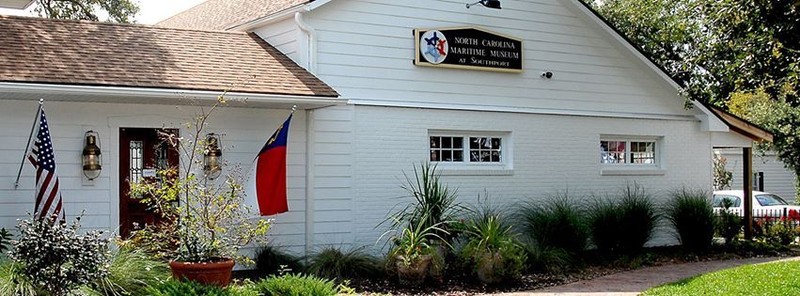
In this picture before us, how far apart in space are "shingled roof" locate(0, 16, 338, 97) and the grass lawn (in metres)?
5.61

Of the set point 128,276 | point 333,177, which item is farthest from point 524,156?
point 128,276

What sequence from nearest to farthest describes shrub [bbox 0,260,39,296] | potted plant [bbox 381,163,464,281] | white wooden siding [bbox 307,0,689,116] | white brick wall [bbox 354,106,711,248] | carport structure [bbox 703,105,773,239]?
shrub [bbox 0,260,39,296]
potted plant [bbox 381,163,464,281]
white wooden siding [bbox 307,0,689,116]
white brick wall [bbox 354,106,711,248]
carport structure [bbox 703,105,773,239]

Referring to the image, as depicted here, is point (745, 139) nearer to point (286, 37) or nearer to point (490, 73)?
point (490, 73)

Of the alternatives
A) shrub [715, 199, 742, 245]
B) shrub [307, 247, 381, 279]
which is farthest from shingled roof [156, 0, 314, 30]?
shrub [715, 199, 742, 245]

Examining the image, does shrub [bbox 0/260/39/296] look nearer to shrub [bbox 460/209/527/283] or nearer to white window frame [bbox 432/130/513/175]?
shrub [bbox 460/209/527/283]

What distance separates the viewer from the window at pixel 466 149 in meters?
16.0

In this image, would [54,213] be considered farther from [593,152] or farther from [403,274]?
[593,152]

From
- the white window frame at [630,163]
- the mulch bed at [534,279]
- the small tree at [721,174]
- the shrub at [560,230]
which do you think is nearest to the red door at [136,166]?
the mulch bed at [534,279]

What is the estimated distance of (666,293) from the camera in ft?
38.8

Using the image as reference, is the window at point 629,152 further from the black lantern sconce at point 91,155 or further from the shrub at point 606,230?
the black lantern sconce at point 91,155

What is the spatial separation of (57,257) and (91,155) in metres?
4.11

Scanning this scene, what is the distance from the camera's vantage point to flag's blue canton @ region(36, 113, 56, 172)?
38.2 feet

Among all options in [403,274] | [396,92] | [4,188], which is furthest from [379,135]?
[4,188]

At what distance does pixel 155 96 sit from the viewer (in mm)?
12516
